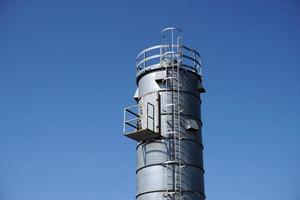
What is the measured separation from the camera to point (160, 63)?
2908 cm

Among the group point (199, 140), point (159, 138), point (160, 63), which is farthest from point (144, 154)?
point (160, 63)

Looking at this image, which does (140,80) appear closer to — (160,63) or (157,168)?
(160,63)

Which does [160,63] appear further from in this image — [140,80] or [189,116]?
[189,116]

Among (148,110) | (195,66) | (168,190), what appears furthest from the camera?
(195,66)

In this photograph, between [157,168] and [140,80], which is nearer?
[157,168]

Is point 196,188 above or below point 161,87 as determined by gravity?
below

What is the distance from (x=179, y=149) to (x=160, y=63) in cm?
510

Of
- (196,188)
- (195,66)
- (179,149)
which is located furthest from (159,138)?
(195,66)

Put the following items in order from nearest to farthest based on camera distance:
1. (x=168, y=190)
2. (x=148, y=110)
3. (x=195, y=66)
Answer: (x=168, y=190) → (x=148, y=110) → (x=195, y=66)

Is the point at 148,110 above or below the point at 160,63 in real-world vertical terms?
below

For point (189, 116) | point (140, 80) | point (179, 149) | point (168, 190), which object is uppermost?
point (140, 80)

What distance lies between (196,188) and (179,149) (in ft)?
7.28

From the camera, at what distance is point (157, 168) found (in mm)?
27016

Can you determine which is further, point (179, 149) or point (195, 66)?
point (195, 66)
